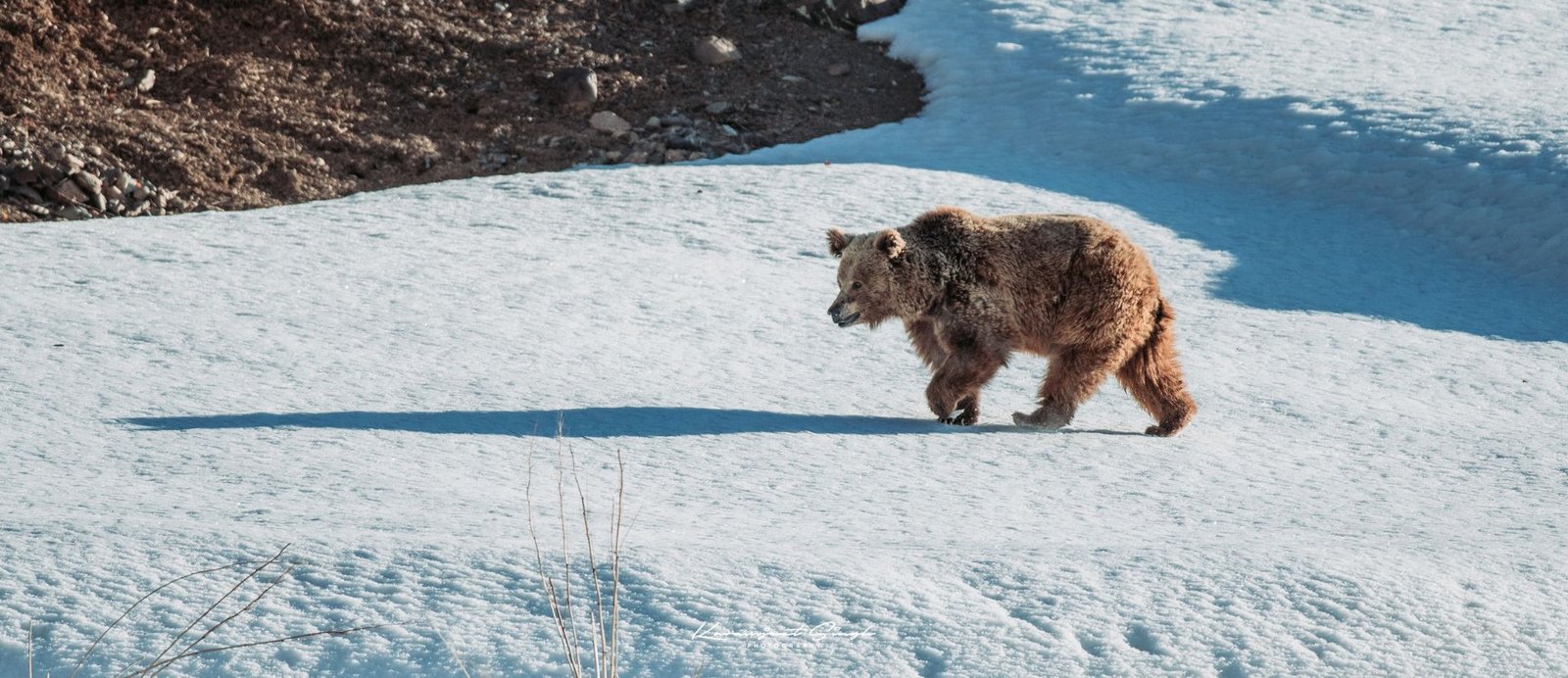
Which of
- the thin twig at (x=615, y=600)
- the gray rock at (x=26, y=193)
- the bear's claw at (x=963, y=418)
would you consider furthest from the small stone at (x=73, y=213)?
the thin twig at (x=615, y=600)

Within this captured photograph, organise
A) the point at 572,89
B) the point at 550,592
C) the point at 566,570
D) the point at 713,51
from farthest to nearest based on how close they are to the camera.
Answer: the point at 713,51 < the point at 572,89 < the point at 550,592 < the point at 566,570

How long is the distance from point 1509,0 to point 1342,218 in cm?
732

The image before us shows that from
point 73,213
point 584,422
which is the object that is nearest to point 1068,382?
point 584,422

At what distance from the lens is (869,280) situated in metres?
7.14

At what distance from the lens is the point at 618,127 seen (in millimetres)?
14344

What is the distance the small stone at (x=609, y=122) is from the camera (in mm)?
14336

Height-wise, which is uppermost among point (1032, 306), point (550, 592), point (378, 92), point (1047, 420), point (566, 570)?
point (566, 570)

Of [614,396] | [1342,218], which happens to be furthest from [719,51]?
[614,396]

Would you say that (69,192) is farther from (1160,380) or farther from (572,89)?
(1160,380)

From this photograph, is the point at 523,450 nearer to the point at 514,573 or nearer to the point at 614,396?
the point at 614,396

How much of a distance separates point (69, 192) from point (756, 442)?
7.14m

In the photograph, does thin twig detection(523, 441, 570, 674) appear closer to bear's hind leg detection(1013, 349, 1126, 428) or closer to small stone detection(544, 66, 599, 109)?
bear's hind leg detection(1013, 349, 1126, 428)

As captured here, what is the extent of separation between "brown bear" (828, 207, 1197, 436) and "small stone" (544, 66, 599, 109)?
8.09 metres

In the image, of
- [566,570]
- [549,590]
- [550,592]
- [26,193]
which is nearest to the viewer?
[566,570]
